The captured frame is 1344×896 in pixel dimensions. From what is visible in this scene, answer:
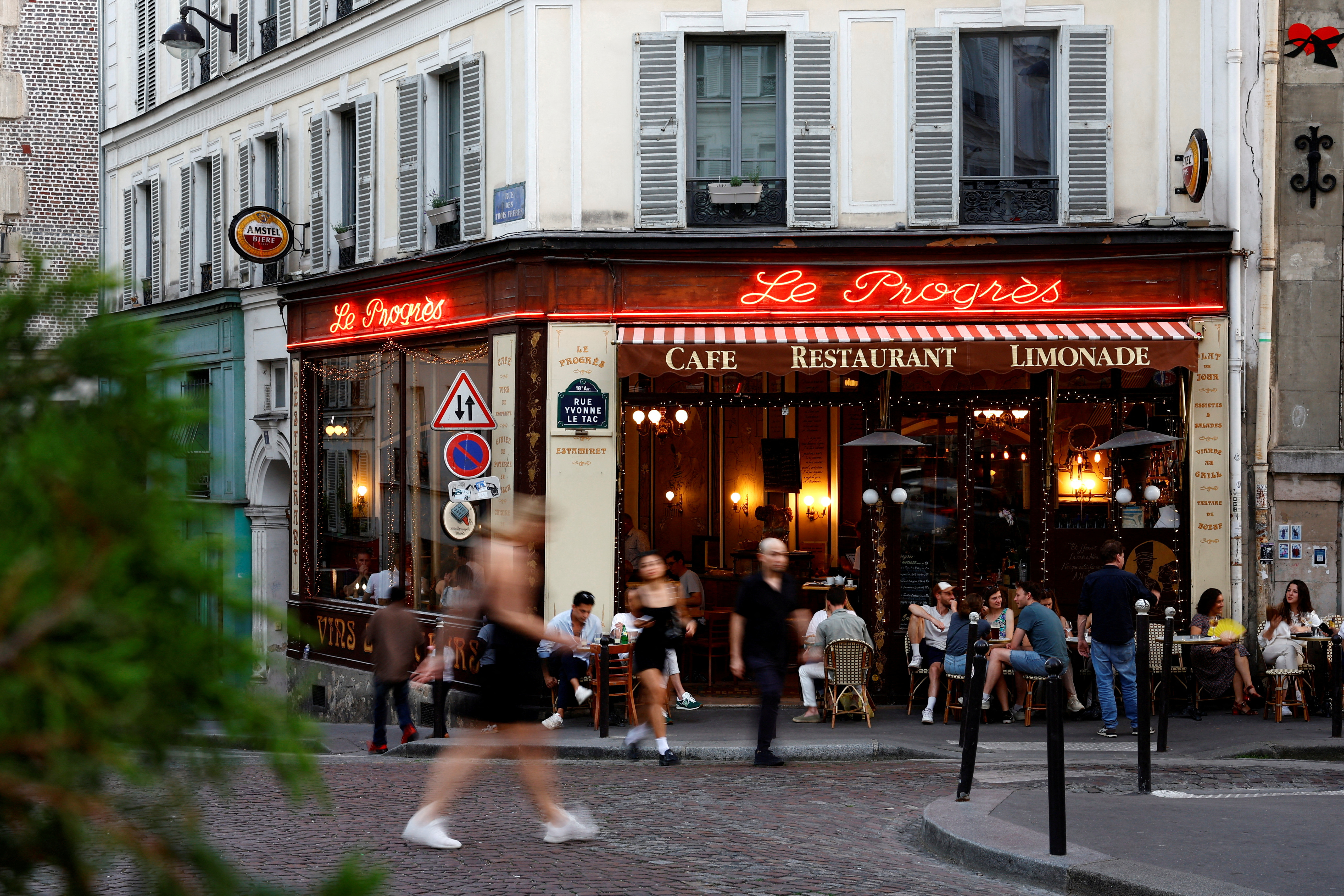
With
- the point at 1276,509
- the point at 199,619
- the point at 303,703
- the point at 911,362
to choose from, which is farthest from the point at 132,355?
the point at 1276,509

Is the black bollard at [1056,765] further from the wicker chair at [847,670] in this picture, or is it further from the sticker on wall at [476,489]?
the sticker on wall at [476,489]

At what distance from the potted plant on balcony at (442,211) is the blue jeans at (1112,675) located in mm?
8683

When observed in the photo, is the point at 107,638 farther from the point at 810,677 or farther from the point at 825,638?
the point at 810,677

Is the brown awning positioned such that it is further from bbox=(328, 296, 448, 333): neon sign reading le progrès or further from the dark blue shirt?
bbox=(328, 296, 448, 333): neon sign reading le progrès

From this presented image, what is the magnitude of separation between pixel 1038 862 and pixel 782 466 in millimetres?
11044

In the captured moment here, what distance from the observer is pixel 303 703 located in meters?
1.96

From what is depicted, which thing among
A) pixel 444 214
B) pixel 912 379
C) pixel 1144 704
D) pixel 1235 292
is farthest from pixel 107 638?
pixel 444 214

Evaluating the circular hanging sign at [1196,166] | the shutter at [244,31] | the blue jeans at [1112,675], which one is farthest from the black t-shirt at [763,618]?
the shutter at [244,31]

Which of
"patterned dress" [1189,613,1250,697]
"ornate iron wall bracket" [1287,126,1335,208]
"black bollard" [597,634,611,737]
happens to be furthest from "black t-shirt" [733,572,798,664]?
"ornate iron wall bracket" [1287,126,1335,208]

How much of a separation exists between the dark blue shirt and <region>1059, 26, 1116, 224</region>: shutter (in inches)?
158

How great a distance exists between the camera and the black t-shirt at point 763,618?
11109 mm

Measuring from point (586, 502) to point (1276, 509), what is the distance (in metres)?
7.15

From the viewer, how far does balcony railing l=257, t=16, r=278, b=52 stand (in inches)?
803

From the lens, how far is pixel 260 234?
63.6 feet
